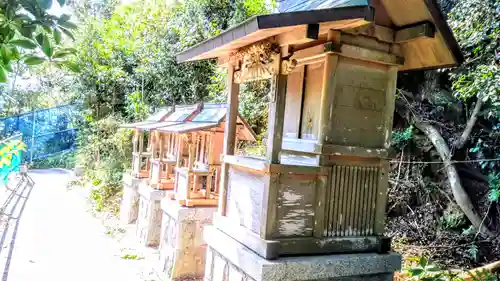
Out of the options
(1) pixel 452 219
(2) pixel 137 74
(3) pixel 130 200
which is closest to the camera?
(1) pixel 452 219

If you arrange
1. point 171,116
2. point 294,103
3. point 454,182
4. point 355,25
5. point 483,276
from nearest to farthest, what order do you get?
1. point 355,25
2. point 294,103
3. point 483,276
4. point 454,182
5. point 171,116

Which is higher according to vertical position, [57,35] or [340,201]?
[57,35]

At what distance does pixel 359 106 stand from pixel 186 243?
15.1 feet

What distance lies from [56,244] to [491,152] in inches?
410

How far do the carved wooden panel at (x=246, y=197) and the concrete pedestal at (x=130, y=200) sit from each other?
6428 millimetres

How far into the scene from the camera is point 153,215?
9.03 metres

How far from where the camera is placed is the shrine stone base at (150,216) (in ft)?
29.2

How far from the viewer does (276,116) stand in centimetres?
390

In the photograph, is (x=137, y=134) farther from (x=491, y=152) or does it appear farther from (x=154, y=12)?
(x=491, y=152)

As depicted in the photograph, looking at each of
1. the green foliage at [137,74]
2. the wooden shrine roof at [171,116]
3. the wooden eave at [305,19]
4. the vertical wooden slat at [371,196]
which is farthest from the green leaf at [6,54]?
the green foliage at [137,74]

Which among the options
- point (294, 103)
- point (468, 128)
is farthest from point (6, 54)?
point (468, 128)

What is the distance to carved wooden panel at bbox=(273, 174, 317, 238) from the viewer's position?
3.88m

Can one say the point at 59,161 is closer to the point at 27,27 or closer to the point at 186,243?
the point at 186,243

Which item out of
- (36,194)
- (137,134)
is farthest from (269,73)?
(36,194)
